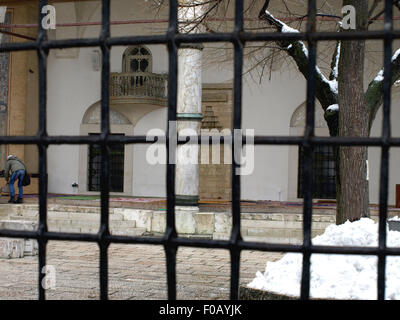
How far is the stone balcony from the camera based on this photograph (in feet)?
58.2

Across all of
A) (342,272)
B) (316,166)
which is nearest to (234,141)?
(342,272)

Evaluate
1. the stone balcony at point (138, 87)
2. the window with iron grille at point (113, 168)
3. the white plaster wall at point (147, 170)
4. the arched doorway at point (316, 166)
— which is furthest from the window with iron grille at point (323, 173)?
the window with iron grille at point (113, 168)

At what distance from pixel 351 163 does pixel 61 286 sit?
3.30 meters

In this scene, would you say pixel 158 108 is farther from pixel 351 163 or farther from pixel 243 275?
pixel 351 163

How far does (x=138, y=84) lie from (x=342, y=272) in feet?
45.2

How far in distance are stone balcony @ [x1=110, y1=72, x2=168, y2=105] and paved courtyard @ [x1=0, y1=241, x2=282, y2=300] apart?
295 inches

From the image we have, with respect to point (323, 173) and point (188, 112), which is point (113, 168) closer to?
point (323, 173)

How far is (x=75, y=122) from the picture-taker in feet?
62.3

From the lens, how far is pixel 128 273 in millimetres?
7809

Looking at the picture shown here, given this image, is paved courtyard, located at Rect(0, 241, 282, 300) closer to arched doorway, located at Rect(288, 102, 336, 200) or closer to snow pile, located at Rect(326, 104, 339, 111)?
snow pile, located at Rect(326, 104, 339, 111)

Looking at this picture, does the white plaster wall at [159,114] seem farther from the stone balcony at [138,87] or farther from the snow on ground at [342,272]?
the snow on ground at [342,272]

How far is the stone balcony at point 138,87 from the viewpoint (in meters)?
17.8

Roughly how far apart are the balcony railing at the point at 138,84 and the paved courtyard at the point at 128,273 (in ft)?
24.9

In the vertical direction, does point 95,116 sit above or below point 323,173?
above
